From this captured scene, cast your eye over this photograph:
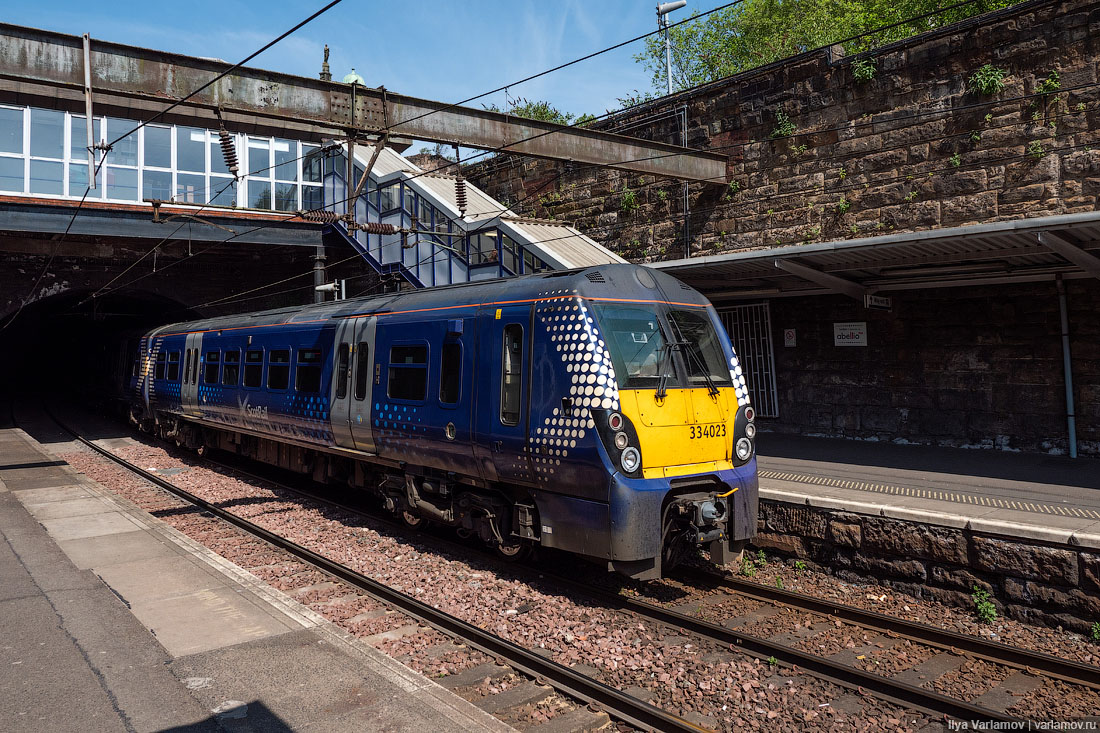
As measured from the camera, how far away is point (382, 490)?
976 cm

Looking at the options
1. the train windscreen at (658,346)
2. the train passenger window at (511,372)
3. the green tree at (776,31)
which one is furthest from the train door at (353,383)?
the green tree at (776,31)

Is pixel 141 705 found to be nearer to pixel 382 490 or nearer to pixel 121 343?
pixel 382 490

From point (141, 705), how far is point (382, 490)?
5.26m

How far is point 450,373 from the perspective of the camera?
8180 mm

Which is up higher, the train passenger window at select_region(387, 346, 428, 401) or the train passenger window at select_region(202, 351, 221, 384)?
the train passenger window at select_region(202, 351, 221, 384)

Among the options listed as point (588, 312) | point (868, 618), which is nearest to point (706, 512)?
point (868, 618)

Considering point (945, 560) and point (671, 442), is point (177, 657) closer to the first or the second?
point (671, 442)

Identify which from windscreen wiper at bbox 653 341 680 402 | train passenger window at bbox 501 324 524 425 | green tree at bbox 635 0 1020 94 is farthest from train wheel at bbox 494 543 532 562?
green tree at bbox 635 0 1020 94

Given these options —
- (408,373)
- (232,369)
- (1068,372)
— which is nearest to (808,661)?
(408,373)

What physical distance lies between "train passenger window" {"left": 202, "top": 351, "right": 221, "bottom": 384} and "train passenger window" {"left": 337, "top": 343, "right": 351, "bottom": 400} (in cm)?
531

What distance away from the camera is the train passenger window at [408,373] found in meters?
8.62

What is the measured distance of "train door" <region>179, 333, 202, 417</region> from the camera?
15422mm

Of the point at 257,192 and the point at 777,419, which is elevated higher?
the point at 257,192

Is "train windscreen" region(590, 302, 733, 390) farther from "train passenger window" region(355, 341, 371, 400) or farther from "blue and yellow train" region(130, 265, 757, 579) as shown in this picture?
"train passenger window" region(355, 341, 371, 400)
